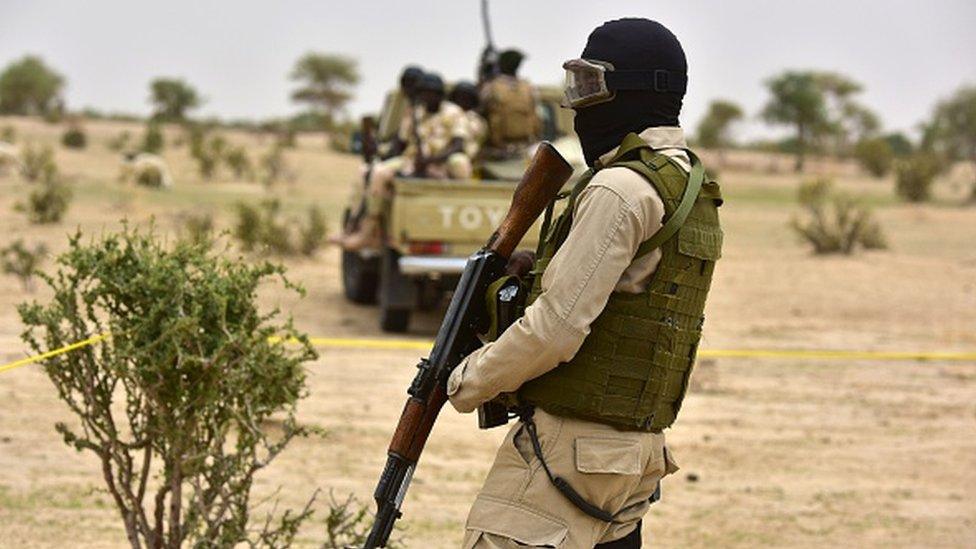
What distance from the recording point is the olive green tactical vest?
3268mm

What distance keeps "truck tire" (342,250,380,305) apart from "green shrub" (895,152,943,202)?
69.6 feet

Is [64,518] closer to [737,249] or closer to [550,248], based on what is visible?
[550,248]

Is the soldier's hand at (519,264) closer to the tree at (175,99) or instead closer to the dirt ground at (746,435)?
the dirt ground at (746,435)

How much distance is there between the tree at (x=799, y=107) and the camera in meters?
55.3

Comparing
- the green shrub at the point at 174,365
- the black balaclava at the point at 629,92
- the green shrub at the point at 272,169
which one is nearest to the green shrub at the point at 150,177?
the green shrub at the point at 272,169

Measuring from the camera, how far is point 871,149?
155ft

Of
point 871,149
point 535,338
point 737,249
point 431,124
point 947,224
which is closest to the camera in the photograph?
point 535,338

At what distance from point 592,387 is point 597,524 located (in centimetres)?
30

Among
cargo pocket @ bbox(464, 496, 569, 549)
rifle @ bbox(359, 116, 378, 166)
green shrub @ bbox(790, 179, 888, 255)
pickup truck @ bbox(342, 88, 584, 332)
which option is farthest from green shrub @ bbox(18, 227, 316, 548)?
green shrub @ bbox(790, 179, 888, 255)

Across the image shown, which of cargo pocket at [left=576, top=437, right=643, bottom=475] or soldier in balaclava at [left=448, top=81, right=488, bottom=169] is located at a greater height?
soldier in balaclava at [left=448, top=81, right=488, bottom=169]

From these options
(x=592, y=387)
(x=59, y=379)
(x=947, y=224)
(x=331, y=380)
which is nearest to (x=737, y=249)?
(x=947, y=224)

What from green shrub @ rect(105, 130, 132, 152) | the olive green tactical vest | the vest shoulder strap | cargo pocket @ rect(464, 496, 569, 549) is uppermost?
the vest shoulder strap

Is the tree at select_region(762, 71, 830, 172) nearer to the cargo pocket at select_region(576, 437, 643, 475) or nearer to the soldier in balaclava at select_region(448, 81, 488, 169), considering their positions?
the soldier in balaclava at select_region(448, 81, 488, 169)

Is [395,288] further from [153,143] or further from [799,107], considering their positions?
[799,107]
